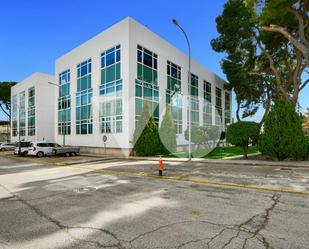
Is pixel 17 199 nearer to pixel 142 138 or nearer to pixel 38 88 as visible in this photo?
pixel 142 138

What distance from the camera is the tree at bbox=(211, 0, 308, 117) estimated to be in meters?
19.6

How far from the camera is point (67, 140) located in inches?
1339

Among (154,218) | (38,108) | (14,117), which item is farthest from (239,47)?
(14,117)

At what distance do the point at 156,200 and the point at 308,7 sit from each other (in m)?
21.2

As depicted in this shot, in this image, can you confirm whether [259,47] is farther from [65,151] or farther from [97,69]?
[65,151]

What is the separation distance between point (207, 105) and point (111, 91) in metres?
20.9

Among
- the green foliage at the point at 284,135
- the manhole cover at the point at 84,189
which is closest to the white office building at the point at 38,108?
the green foliage at the point at 284,135

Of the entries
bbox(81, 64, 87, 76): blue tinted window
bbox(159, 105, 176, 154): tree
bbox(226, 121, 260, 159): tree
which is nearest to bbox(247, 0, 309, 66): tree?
bbox(226, 121, 260, 159): tree

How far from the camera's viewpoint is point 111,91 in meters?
26.8

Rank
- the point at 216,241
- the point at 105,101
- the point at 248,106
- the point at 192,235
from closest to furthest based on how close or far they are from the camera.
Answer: the point at 216,241 < the point at 192,235 < the point at 105,101 < the point at 248,106

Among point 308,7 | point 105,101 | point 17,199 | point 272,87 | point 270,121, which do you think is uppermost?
point 308,7

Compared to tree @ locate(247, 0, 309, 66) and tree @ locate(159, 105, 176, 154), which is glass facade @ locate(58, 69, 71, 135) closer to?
tree @ locate(159, 105, 176, 154)

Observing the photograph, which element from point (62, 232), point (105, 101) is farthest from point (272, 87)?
point (62, 232)

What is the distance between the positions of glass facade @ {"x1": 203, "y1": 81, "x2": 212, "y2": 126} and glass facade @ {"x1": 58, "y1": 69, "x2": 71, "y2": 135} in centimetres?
2249
